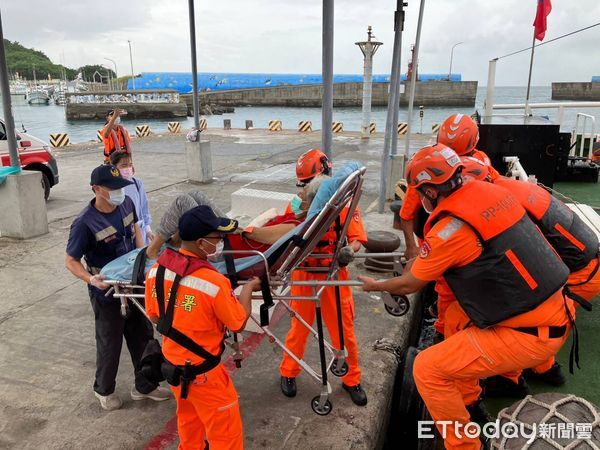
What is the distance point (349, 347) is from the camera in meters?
3.33

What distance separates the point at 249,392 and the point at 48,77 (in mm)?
148820

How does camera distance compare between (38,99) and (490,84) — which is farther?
(38,99)

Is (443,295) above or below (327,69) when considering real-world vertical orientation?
below

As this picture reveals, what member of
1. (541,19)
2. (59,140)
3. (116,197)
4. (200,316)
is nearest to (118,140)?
(116,197)

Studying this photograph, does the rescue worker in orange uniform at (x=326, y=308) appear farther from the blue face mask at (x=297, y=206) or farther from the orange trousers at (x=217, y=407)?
the orange trousers at (x=217, y=407)

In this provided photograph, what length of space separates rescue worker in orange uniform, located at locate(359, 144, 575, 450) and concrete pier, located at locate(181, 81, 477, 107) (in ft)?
215

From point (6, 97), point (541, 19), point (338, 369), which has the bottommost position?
point (338, 369)

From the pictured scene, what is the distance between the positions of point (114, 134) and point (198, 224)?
19.1 ft

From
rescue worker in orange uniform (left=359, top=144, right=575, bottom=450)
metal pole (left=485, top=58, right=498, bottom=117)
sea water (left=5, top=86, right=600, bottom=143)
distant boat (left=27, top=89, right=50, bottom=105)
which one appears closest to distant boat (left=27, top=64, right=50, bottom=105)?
distant boat (left=27, top=89, right=50, bottom=105)

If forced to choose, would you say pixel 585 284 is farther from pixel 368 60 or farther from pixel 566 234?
pixel 368 60

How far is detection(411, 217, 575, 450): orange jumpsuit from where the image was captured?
7.84 feet

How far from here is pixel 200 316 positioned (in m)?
2.21

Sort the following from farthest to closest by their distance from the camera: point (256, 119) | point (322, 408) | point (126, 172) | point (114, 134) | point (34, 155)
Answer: point (256, 119) → point (34, 155) → point (114, 134) → point (126, 172) → point (322, 408)

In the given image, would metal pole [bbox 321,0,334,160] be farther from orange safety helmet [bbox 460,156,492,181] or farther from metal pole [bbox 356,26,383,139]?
metal pole [bbox 356,26,383,139]
